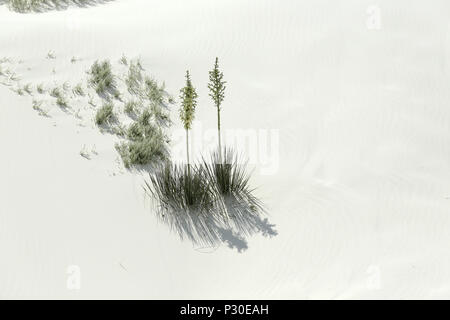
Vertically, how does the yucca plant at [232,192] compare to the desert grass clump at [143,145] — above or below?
below

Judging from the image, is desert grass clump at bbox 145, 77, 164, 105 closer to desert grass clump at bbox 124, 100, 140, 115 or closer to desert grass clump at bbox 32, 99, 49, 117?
desert grass clump at bbox 124, 100, 140, 115

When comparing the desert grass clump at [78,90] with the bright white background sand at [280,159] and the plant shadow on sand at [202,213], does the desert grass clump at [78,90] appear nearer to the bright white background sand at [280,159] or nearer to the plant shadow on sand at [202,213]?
the bright white background sand at [280,159]

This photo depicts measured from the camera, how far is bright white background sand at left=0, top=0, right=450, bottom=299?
13.7 ft

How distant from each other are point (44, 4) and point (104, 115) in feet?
12.8

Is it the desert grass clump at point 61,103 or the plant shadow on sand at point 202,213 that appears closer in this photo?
the plant shadow on sand at point 202,213

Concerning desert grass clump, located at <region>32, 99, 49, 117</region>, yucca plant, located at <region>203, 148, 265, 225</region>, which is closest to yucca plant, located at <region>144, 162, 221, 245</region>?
yucca plant, located at <region>203, 148, 265, 225</region>

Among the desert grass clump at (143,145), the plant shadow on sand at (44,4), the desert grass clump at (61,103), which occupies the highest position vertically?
the plant shadow on sand at (44,4)

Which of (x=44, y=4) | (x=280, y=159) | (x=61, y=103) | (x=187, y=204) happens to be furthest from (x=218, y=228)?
(x=44, y=4)

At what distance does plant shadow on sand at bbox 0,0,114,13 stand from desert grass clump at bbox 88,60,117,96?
2.56 metres

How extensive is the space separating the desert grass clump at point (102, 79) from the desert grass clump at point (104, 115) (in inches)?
16.1

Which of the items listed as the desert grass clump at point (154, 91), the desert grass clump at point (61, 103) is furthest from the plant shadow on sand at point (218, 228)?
the desert grass clump at point (61, 103)

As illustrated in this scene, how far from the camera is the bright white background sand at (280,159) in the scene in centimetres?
418
